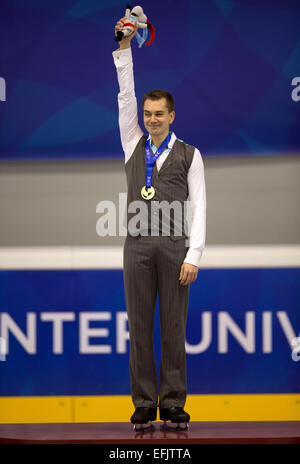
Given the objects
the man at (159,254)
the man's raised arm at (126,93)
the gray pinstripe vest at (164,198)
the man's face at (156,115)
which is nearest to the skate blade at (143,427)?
the man at (159,254)

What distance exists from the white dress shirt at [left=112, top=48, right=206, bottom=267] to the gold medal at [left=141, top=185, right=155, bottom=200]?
0.35 feet

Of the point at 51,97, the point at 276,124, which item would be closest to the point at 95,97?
the point at 51,97

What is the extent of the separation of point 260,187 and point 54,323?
1.40 meters

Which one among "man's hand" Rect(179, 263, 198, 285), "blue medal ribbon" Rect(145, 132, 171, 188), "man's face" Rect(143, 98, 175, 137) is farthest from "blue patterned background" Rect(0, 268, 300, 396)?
"man's face" Rect(143, 98, 175, 137)

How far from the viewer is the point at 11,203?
3832mm

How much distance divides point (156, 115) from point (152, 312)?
894 mm

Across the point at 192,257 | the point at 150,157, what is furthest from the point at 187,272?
the point at 150,157

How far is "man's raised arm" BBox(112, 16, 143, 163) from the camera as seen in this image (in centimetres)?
296

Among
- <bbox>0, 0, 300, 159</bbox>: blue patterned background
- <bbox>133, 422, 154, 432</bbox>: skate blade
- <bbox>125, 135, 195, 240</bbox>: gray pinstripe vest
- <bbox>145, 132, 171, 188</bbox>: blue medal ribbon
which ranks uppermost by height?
<bbox>0, 0, 300, 159</bbox>: blue patterned background

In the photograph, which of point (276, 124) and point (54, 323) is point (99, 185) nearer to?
point (54, 323)

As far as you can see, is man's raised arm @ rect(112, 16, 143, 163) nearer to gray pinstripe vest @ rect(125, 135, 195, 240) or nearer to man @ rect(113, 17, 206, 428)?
man @ rect(113, 17, 206, 428)

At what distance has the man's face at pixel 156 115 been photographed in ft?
9.81

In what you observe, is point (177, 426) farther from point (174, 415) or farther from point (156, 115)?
point (156, 115)

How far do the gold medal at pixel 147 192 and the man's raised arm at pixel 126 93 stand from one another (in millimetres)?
198
